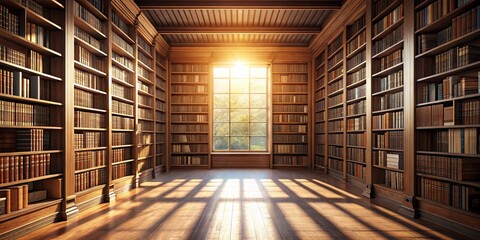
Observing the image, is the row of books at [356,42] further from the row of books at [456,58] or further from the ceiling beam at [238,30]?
the row of books at [456,58]

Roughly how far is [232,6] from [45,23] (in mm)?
4021

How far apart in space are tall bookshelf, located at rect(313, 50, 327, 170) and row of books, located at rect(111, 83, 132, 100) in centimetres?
498

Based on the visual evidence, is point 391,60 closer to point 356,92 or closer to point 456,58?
point 456,58

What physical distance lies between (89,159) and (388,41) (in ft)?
16.2

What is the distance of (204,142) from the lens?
10.2 metres

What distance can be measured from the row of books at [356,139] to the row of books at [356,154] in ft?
0.39

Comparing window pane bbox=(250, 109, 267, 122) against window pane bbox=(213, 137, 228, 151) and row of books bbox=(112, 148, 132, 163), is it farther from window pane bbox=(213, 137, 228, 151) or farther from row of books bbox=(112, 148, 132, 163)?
row of books bbox=(112, 148, 132, 163)

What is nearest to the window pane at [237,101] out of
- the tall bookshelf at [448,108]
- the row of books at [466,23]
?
the tall bookshelf at [448,108]

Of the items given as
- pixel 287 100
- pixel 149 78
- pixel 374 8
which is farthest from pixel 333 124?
pixel 149 78

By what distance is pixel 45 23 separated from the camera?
396 centimetres

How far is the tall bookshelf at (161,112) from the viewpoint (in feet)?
30.0

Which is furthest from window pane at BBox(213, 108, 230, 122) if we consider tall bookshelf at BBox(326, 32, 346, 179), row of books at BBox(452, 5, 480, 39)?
row of books at BBox(452, 5, 480, 39)

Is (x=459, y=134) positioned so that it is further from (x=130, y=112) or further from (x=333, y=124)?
(x=130, y=112)

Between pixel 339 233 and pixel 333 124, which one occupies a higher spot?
pixel 333 124
